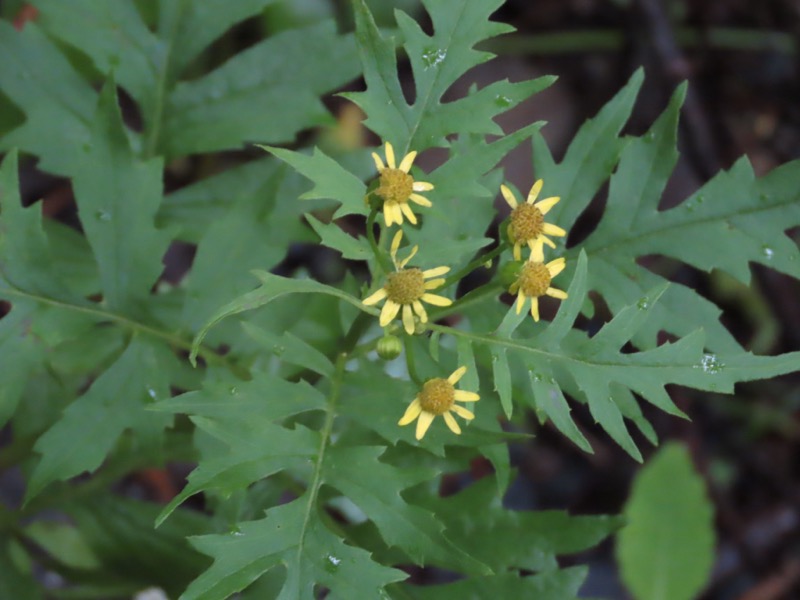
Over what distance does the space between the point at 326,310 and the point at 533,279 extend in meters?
0.87

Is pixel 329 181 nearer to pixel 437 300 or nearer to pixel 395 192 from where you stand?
pixel 395 192

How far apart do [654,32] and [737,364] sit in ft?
8.88

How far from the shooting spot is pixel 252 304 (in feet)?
4.66

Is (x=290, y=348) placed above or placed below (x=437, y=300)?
below

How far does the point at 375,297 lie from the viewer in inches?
61.1

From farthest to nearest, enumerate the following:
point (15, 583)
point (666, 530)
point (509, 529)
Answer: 1. point (666, 530)
2. point (15, 583)
3. point (509, 529)

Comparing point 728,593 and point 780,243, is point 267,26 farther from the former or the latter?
point 728,593

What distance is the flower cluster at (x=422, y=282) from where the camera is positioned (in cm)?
155

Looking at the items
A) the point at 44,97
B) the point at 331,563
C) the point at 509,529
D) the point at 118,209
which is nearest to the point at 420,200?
the point at 331,563

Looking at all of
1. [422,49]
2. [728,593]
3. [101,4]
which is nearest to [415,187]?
[422,49]

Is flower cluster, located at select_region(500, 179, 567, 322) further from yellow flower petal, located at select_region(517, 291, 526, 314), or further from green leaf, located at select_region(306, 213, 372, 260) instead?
green leaf, located at select_region(306, 213, 372, 260)

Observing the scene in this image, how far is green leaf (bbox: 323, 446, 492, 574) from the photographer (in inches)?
63.3

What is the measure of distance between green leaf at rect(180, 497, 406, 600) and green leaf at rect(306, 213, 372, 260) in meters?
0.50

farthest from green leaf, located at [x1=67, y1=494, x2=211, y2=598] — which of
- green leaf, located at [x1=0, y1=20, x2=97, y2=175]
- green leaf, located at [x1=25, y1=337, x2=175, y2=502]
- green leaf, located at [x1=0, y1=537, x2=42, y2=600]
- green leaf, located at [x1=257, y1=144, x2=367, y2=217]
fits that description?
green leaf, located at [x1=257, y1=144, x2=367, y2=217]
